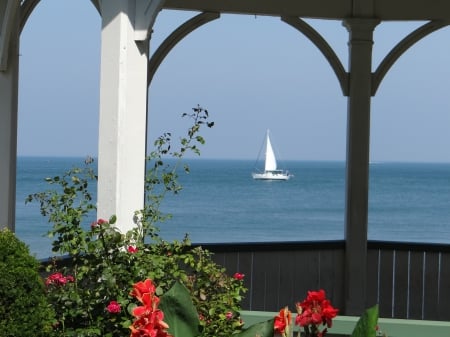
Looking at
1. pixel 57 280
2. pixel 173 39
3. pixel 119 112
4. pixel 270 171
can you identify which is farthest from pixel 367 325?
pixel 270 171

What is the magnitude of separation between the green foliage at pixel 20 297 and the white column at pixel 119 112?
74cm

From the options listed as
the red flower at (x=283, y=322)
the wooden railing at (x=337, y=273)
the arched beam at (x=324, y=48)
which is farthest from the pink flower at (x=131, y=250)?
the arched beam at (x=324, y=48)

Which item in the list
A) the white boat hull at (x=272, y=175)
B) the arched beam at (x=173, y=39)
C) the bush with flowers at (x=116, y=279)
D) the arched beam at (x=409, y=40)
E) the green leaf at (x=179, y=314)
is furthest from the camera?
the white boat hull at (x=272, y=175)

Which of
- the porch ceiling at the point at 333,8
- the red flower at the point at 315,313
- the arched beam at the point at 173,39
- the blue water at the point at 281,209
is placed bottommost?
the blue water at the point at 281,209

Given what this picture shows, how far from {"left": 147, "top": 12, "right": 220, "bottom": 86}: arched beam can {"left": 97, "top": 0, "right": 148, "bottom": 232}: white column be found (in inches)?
192

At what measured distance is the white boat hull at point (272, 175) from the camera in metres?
70.3

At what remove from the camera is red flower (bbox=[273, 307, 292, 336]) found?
281cm

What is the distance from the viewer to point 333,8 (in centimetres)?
1144

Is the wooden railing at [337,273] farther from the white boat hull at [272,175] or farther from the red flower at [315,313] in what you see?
the white boat hull at [272,175]

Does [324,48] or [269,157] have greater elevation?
[324,48]

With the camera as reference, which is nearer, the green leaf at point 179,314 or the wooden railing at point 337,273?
the green leaf at point 179,314

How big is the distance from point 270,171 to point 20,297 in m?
64.7

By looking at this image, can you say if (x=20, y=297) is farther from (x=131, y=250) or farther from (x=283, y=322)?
(x=283, y=322)

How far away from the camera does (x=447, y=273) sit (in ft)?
37.4
